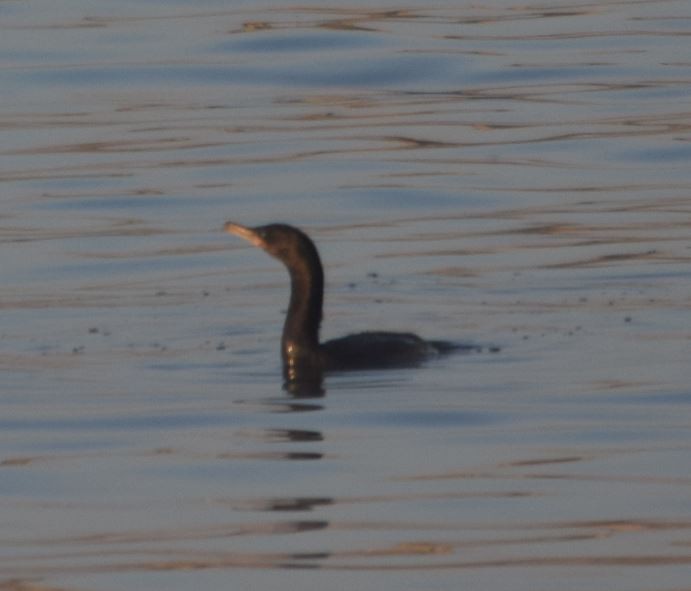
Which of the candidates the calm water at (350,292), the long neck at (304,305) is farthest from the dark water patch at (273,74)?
the long neck at (304,305)

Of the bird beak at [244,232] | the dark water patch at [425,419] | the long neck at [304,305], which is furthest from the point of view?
the bird beak at [244,232]

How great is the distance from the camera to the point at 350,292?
53.4 feet

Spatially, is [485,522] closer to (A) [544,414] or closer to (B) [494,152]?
(A) [544,414]

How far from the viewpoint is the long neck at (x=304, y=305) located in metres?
13.8

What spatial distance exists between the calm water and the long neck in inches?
9.9

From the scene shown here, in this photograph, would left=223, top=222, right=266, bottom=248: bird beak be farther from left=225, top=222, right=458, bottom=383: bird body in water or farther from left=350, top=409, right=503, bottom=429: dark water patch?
left=350, top=409, right=503, bottom=429: dark water patch

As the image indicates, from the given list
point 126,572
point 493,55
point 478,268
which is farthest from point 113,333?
point 493,55

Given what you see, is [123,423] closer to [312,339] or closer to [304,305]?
[312,339]

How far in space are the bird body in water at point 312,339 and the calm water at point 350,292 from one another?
181mm

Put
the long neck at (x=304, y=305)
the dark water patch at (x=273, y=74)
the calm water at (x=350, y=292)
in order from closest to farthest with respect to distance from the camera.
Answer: the calm water at (x=350, y=292), the long neck at (x=304, y=305), the dark water patch at (x=273, y=74)

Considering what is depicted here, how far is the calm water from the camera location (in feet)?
31.3

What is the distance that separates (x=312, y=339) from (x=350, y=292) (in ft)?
8.17

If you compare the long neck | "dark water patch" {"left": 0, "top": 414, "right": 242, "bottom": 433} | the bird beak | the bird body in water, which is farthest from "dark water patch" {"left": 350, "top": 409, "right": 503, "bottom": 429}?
the bird beak

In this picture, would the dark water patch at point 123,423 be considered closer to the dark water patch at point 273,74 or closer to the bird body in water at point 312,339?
the bird body in water at point 312,339
